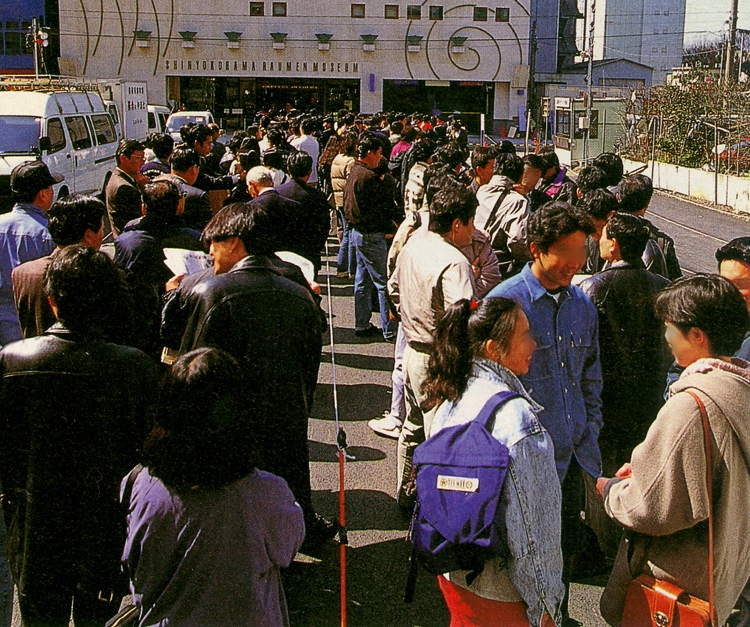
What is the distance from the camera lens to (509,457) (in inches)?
107

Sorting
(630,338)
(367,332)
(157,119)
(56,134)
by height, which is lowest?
(367,332)

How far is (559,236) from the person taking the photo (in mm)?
3764

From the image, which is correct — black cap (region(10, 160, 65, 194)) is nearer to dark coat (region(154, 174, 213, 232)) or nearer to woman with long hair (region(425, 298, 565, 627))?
dark coat (region(154, 174, 213, 232))

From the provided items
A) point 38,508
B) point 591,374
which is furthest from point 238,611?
point 591,374

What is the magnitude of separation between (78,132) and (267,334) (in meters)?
14.7

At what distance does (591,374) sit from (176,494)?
6.76 feet

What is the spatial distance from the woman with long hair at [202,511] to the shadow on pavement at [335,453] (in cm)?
375

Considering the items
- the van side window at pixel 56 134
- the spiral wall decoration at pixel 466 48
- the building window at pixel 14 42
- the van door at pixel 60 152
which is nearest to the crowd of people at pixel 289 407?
the van door at pixel 60 152

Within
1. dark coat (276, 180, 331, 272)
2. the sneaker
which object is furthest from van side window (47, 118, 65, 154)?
dark coat (276, 180, 331, 272)

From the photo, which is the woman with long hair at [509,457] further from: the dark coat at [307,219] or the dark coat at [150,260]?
the dark coat at [307,219]

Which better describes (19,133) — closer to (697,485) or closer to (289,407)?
(289,407)

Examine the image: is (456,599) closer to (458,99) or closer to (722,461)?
(722,461)

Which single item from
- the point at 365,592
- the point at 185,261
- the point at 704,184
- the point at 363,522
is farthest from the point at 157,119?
the point at 365,592

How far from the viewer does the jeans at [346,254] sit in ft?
36.5
